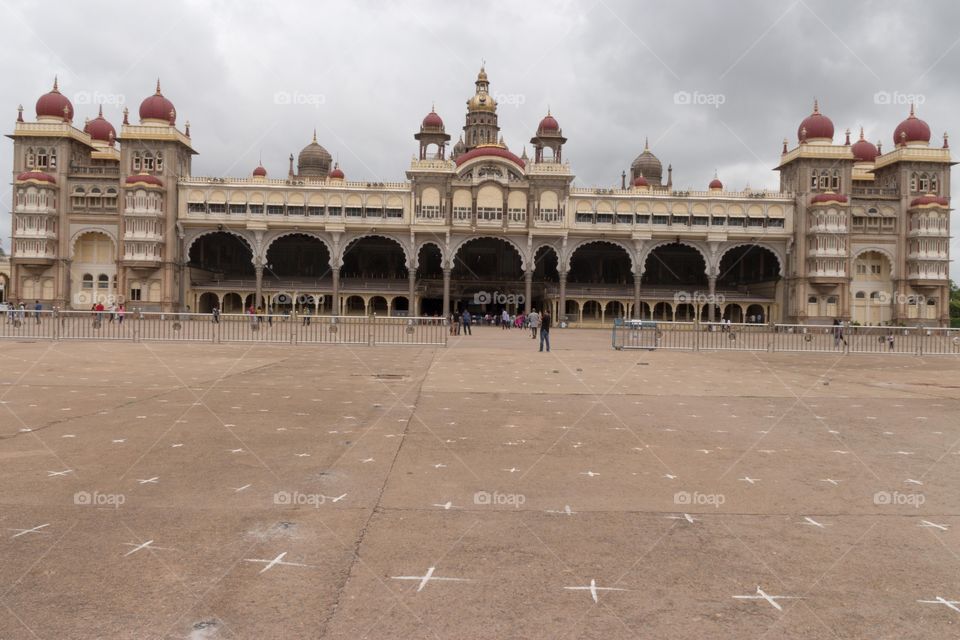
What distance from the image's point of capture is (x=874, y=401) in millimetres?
12219

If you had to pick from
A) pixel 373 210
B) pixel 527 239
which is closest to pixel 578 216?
pixel 527 239

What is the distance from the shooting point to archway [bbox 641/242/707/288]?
64500 millimetres

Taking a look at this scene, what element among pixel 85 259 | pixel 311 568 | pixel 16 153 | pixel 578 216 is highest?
pixel 16 153

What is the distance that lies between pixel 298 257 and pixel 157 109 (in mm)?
16463

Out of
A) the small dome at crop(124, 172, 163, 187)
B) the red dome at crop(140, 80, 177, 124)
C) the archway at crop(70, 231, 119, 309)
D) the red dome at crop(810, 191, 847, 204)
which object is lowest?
the archway at crop(70, 231, 119, 309)

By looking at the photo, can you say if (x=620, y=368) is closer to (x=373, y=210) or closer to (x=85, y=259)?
(x=373, y=210)

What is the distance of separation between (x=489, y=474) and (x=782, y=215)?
56.3 m

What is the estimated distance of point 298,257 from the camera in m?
64.1

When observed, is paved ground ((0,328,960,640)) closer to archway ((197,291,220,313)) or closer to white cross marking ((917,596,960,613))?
white cross marking ((917,596,960,613))

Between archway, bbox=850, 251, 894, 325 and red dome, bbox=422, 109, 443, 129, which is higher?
red dome, bbox=422, 109, 443, 129

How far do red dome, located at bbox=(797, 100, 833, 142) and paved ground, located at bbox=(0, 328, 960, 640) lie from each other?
52.5 meters

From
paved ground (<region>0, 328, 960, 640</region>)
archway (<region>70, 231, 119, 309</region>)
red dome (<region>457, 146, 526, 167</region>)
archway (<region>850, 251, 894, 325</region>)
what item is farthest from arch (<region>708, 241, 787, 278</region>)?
archway (<region>70, 231, 119, 309</region>)

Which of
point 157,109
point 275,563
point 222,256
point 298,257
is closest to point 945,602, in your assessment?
point 275,563

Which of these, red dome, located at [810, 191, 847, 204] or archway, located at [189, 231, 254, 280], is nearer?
red dome, located at [810, 191, 847, 204]
